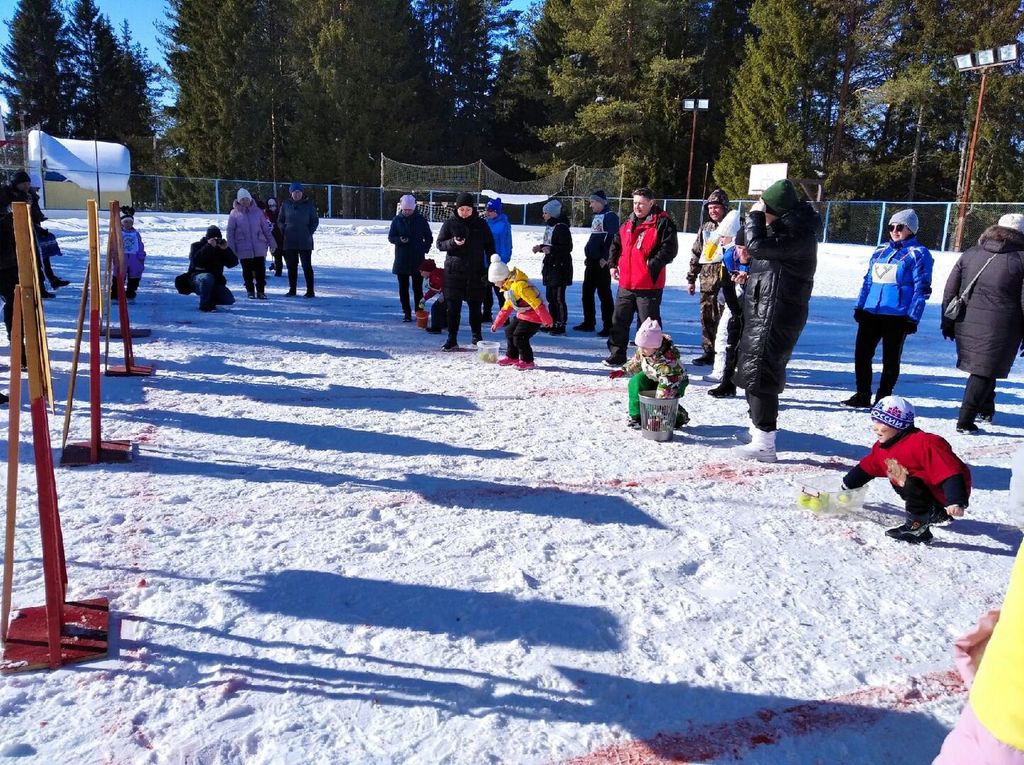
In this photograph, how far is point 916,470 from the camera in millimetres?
3627

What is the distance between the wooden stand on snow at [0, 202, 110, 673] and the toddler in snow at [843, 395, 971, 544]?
11.8 feet

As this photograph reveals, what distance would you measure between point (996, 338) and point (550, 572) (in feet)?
13.6

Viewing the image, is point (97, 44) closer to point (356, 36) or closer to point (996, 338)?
point (356, 36)

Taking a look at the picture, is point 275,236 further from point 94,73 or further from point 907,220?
point 94,73

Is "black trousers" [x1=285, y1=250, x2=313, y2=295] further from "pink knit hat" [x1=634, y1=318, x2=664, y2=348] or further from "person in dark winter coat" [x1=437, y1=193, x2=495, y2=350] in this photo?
"pink knit hat" [x1=634, y1=318, x2=664, y2=348]

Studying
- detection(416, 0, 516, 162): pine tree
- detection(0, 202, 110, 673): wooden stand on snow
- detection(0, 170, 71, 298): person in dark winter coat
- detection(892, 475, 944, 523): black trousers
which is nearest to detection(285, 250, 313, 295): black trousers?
detection(0, 170, 71, 298): person in dark winter coat

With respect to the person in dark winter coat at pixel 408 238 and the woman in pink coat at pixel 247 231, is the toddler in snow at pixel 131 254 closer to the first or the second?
the woman in pink coat at pixel 247 231

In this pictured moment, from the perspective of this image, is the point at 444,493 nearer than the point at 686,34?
Yes

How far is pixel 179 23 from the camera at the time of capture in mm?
44000

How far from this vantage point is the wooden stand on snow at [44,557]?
2.42m

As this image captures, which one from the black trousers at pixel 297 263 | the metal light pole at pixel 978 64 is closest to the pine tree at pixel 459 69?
the metal light pole at pixel 978 64

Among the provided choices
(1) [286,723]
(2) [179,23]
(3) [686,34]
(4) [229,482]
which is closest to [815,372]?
(4) [229,482]

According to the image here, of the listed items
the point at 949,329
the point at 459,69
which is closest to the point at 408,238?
the point at 949,329

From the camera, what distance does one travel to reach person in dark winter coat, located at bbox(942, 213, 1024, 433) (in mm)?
5305
